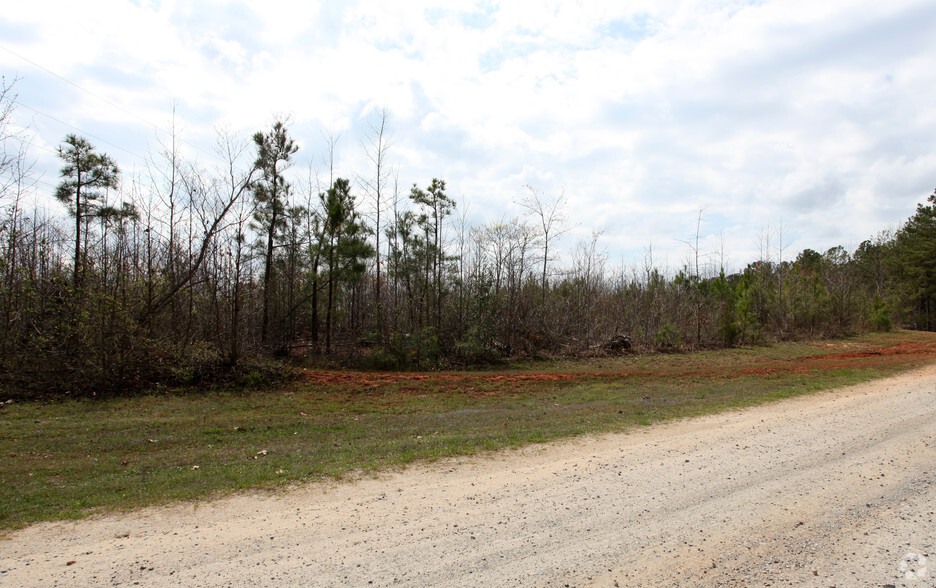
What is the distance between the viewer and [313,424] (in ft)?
30.4

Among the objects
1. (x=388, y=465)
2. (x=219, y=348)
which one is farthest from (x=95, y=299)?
(x=388, y=465)

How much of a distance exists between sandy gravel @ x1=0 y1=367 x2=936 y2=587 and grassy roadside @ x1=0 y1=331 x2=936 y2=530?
31.5 inches

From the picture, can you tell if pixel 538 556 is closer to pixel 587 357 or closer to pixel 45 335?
pixel 45 335

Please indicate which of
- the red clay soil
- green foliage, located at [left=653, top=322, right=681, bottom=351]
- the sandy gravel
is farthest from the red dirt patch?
the sandy gravel

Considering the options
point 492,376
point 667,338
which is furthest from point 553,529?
point 667,338

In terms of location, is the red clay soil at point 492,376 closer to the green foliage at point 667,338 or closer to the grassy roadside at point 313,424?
the grassy roadside at point 313,424

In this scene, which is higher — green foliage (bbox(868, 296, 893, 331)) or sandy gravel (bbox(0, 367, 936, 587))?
green foliage (bbox(868, 296, 893, 331))

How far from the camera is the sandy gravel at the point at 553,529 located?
3.37 metres

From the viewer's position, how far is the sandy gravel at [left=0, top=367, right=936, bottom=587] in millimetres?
3369

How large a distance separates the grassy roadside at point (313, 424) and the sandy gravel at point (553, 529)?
80 centimetres

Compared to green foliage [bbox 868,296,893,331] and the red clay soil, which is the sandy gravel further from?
green foliage [bbox 868,296,893,331]

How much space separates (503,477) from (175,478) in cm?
391

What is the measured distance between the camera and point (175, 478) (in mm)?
5637

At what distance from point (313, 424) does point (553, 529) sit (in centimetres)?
644
